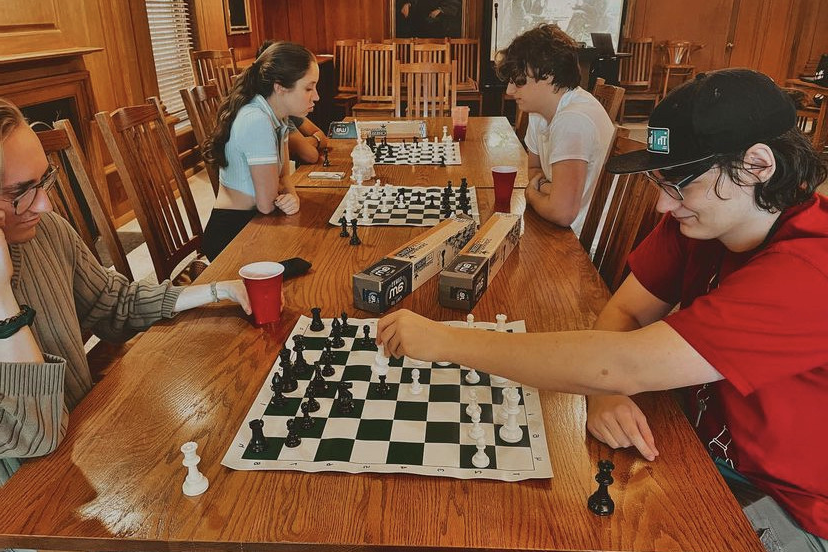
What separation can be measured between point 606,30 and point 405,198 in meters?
6.74

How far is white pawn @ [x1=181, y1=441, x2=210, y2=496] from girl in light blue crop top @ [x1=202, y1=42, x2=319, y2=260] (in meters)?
1.53

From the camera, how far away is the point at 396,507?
90 centimetres

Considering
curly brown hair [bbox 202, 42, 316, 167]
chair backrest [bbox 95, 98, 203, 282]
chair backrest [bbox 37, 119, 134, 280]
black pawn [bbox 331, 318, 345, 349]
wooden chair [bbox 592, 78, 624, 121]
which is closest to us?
black pawn [bbox 331, 318, 345, 349]

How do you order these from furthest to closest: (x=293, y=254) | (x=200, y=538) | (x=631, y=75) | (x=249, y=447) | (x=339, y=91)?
(x=631, y=75), (x=339, y=91), (x=293, y=254), (x=249, y=447), (x=200, y=538)

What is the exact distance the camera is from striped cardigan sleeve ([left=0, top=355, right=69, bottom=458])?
982mm

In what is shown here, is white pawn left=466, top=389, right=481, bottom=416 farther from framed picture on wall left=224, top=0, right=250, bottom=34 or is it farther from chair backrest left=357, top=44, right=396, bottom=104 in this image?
framed picture on wall left=224, top=0, right=250, bottom=34

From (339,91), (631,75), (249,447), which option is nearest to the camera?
(249,447)

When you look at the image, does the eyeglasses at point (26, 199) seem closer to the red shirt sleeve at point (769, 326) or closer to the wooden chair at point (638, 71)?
the red shirt sleeve at point (769, 326)

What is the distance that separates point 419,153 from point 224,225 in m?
1.12

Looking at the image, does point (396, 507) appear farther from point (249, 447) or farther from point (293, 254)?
point (293, 254)

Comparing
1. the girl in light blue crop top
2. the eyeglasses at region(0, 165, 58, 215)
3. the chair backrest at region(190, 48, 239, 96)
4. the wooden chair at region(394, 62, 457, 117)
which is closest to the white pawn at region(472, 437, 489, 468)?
the eyeglasses at region(0, 165, 58, 215)

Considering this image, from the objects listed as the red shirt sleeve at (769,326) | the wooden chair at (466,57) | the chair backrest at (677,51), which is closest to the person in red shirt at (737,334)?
the red shirt sleeve at (769,326)

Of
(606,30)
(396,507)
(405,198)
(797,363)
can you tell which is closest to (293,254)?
(405,198)

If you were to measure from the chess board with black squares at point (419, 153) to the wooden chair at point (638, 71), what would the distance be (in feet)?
17.8
